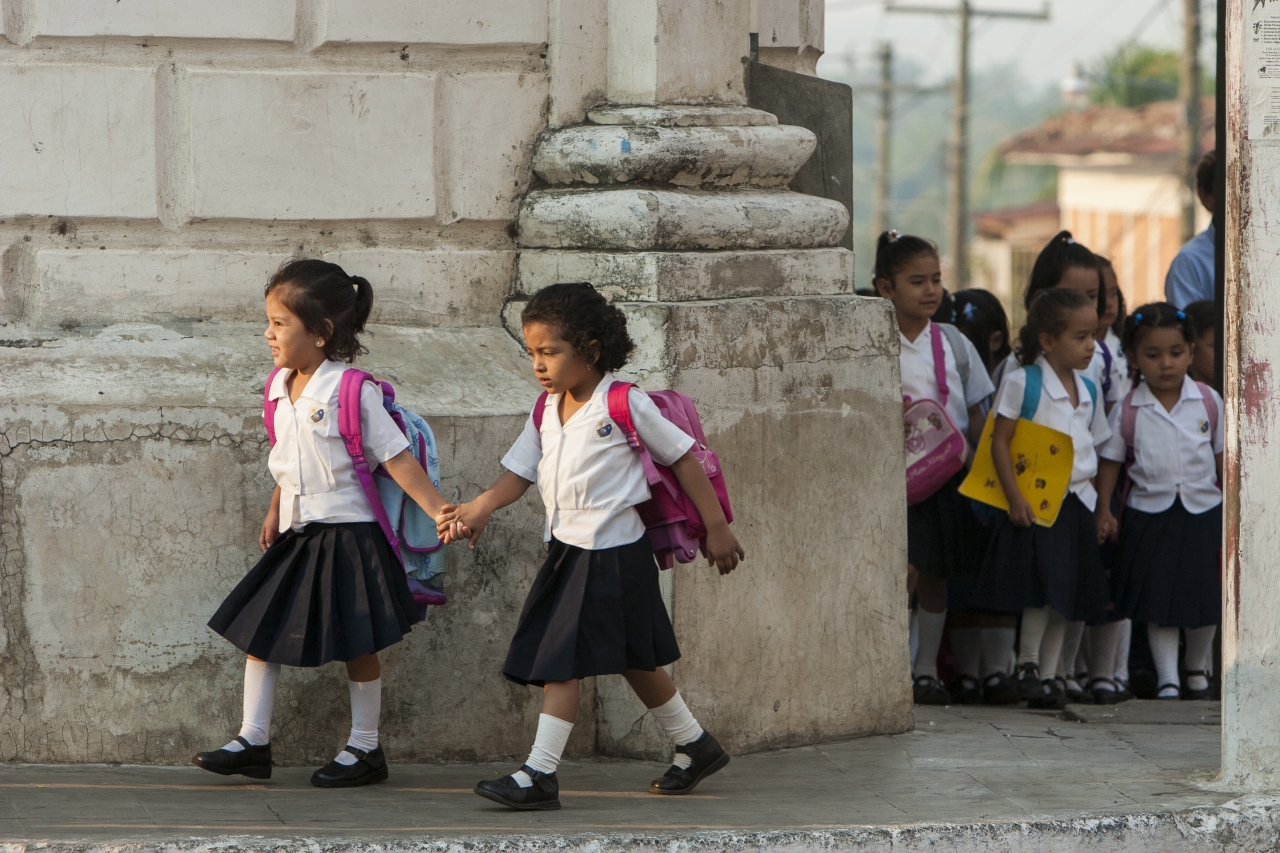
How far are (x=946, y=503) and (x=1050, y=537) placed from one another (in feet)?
1.22

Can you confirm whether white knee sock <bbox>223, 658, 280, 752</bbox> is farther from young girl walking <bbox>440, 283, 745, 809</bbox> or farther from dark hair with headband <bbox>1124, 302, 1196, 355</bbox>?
dark hair with headband <bbox>1124, 302, 1196, 355</bbox>

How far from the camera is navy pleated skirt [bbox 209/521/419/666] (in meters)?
4.09

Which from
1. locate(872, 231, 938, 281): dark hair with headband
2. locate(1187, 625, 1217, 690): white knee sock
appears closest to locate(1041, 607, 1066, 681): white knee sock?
locate(1187, 625, 1217, 690): white knee sock

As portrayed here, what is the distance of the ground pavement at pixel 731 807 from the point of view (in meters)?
3.80

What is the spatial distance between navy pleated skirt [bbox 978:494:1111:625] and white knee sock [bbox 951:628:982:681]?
30 centimetres

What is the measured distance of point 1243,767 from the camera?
4.25 metres

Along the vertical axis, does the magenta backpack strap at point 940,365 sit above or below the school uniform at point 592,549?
above

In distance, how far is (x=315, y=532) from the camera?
4.17 meters

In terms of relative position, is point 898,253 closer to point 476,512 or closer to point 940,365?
point 940,365

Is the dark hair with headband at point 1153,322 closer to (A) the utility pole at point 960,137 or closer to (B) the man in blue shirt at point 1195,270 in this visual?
(B) the man in blue shirt at point 1195,270

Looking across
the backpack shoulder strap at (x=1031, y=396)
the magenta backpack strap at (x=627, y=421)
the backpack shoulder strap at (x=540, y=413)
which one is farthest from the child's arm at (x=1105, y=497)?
the backpack shoulder strap at (x=540, y=413)

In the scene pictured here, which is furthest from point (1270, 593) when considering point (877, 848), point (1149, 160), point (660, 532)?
point (1149, 160)

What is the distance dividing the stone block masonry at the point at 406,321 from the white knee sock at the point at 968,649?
Answer: 3.57 ft

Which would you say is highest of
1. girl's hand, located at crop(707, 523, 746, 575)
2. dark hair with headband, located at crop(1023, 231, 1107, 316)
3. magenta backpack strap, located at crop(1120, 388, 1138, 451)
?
dark hair with headband, located at crop(1023, 231, 1107, 316)
